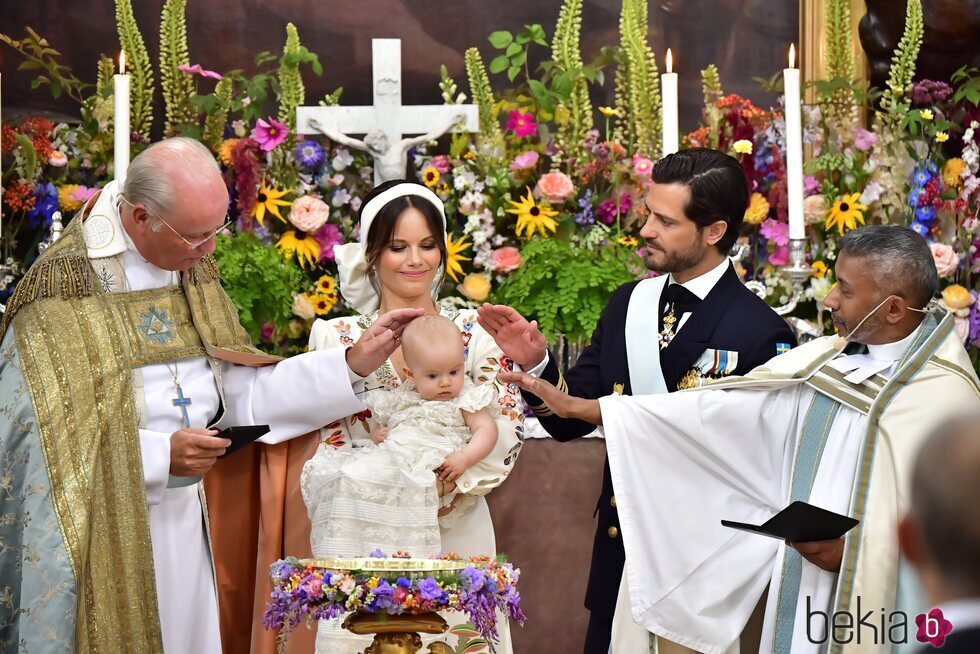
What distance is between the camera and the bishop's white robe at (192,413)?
143 inches

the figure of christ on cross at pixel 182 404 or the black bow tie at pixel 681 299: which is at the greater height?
the black bow tie at pixel 681 299

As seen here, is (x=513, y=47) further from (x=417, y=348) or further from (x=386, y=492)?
(x=386, y=492)

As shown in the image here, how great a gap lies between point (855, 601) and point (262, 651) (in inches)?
A: 69.4

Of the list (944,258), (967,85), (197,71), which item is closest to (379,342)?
(197,71)

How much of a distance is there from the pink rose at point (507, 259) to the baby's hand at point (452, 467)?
129 centimetres

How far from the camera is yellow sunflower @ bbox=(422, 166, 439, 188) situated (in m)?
5.01

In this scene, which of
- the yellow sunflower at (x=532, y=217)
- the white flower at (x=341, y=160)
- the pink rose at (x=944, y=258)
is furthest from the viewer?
the white flower at (x=341, y=160)

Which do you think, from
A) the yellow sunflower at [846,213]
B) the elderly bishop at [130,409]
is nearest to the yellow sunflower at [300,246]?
the elderly bishop at [130,409]

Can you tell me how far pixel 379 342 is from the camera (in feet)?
12.4

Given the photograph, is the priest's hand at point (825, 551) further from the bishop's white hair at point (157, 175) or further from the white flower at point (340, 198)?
the white flower at point (340, 198)

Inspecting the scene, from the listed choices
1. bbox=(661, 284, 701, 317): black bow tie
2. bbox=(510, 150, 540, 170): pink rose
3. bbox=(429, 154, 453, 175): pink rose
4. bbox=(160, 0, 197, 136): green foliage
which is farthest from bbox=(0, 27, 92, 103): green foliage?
bbox=(661, 284, 701, 317): black bow tie

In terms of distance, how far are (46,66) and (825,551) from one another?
12.6ft

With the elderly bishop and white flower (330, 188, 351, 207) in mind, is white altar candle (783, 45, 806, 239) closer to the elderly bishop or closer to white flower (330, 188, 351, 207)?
the elderly bishop

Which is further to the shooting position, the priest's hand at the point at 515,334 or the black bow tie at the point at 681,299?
Result: the black bow tie at the point at 681,299
